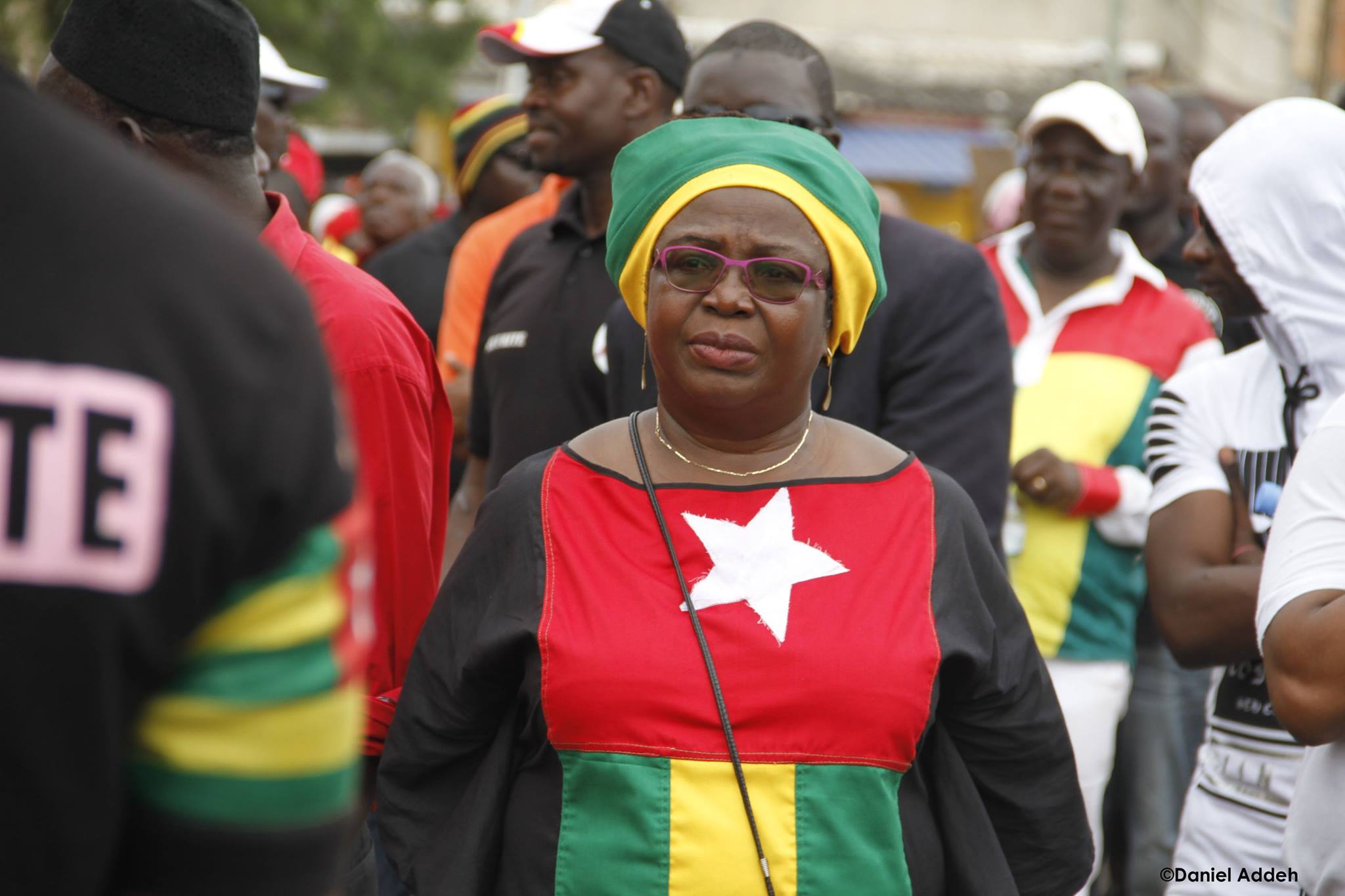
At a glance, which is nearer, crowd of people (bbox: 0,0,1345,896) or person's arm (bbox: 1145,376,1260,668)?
crowd of people (bbox: 0,0,1345,896)

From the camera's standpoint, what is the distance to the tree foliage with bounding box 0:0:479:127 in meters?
18.2

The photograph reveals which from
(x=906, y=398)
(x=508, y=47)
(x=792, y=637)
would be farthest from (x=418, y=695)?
(x=508, y=47)

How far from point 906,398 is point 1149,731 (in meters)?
2.48

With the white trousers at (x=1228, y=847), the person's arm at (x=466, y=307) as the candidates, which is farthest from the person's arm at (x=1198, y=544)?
the person's arm at (x=466, y=307)

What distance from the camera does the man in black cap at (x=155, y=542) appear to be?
3.46ft

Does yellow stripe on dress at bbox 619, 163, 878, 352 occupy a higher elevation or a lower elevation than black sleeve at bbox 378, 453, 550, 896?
higher

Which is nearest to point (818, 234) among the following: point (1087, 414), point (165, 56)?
point (165, 56)

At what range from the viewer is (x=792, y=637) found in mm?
2463

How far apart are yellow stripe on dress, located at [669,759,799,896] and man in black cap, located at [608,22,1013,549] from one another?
121 cm

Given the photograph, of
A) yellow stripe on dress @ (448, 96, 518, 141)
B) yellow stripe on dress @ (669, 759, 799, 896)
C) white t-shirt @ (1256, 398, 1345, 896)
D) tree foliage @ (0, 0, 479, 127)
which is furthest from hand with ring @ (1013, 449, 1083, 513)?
tree foliage @ (0, 0, 479, 127)

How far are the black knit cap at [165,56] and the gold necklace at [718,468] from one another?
35.8 inches

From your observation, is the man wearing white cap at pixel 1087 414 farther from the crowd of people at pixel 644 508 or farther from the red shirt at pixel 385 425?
the red shirt at pixel 385 425

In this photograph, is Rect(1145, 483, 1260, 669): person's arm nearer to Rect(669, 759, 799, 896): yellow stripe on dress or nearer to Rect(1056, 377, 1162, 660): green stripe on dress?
Rect(1056, 377, 1162, 660): green stripe on dress

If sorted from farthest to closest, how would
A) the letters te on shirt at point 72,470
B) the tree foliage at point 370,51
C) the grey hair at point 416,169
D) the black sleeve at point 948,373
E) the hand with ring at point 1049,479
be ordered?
the tree foliage at point 370,51, the grey hair at point 416,169, the hand with ring at point 1049,479, the black sleeve at point 948,373, the letters te on shirt at point 72,470
